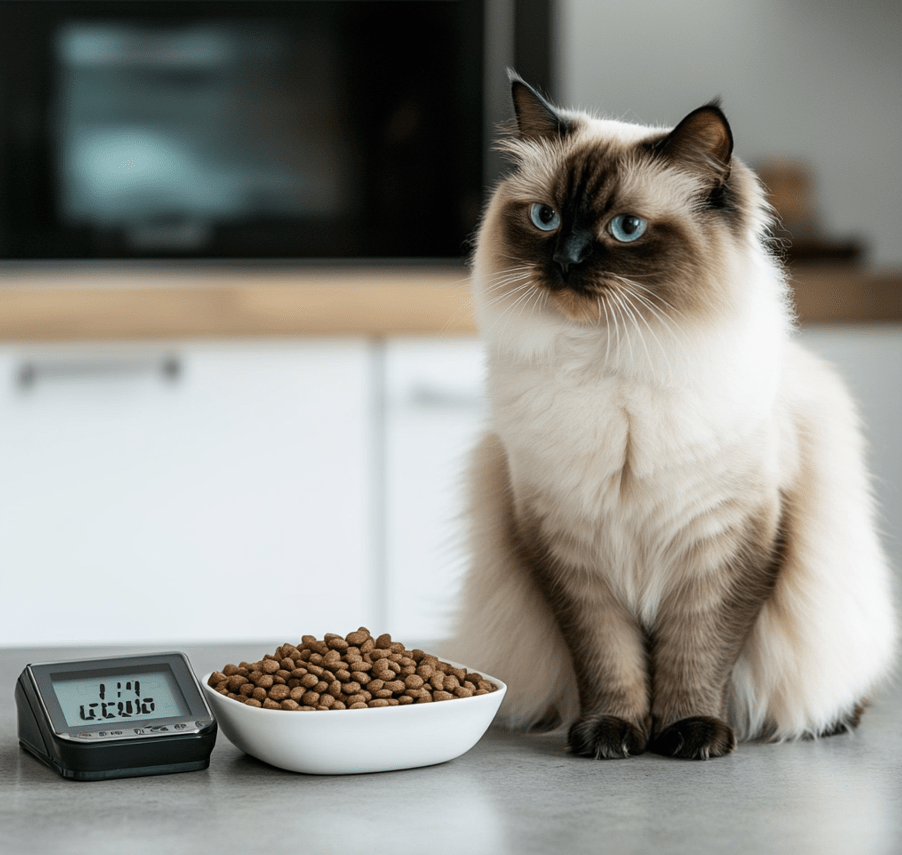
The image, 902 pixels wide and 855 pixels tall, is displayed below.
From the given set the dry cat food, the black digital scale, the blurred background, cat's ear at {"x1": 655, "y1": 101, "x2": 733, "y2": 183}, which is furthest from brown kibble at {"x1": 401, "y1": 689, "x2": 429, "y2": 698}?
the blurred background

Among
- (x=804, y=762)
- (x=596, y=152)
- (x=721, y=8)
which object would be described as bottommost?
(x=804, y=762)

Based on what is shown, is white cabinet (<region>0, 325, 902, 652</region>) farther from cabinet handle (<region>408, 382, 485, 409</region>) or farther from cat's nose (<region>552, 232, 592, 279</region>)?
cat's nose (<region>552, 232, 592, 279</region>)

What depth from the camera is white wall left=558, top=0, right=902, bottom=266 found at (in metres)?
2.85

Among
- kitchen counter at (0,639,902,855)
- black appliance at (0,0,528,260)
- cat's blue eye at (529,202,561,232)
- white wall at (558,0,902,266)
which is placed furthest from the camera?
white wall at (558,0,902,266)

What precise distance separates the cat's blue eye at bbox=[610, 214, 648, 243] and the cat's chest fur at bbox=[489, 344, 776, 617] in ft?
0.37

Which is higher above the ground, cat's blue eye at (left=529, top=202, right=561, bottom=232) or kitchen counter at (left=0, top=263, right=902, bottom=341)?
cat's blue eye at (left=529, top=202, right=561, bottom=232)

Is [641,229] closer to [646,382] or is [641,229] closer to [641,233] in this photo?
[641,233]

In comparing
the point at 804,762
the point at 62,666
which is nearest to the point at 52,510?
the point at 62,666

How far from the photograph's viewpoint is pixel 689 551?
1.00 meters

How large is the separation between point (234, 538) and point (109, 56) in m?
1.13

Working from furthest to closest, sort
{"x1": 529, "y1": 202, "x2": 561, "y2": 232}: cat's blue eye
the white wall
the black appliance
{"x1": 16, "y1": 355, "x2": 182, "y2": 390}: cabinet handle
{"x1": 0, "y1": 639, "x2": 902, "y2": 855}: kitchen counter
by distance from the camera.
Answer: the white wall < the black appliance < {"x1": 16, "y1": 355, "x2": 182, "y2": 390}: cabinet handle < {"x1": 529, "y1": 202, "x2": 561, "y2": 232}: cat's blue eye < {"x1": 0, "y1": 639, "x2": 902, "y2": 855}: kitchen counter

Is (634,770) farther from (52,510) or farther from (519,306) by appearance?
(52,510)

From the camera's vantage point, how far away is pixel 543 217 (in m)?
1.00

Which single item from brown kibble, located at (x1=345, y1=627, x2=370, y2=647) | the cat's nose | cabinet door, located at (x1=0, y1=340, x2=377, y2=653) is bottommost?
cabinet door, located at (x1=0, y1=340, x2=377, y2=653)
